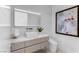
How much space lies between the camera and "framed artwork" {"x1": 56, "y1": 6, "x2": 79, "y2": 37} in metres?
1.21

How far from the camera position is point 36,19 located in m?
1.72

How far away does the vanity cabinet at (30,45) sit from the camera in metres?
1.25

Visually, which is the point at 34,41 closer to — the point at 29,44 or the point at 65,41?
the point at 29,44

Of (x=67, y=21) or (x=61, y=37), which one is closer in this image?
(x=67, y=21)

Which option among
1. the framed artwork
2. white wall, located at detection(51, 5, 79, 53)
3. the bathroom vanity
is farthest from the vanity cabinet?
the framed artwork

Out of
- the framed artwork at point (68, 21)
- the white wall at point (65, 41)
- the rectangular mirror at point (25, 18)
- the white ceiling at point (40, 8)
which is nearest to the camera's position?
the framed artwork at point (68, 21)

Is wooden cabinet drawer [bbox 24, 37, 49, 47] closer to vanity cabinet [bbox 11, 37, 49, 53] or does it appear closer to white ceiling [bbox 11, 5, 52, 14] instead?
vanity cabinet [bbox 11, 37, 49, 53]

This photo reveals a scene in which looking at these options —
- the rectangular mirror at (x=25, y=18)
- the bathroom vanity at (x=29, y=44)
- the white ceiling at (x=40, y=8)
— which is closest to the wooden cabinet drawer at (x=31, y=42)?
the bathroom vanity at (x=29, y=44)

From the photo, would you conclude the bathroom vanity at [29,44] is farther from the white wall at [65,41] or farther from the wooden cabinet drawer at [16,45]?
the white wall at [65,41]

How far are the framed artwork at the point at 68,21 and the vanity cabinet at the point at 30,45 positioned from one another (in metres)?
0.36
